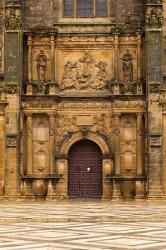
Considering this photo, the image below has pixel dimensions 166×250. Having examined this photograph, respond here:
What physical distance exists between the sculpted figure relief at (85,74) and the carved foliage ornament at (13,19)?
3.57 m

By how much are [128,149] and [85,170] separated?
2.70 m

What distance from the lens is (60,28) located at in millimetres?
37969

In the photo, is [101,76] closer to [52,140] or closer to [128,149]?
[128,149]

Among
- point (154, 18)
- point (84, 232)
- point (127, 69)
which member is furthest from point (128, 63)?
point (84, 232)

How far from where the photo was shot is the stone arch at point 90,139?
37031 mm

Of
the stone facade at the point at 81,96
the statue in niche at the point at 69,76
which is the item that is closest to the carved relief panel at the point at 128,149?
the stone facade at the point at 81,96

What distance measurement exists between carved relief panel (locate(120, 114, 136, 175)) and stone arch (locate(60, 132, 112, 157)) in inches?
32.5

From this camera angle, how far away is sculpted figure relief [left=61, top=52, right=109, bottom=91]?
37.8 meters

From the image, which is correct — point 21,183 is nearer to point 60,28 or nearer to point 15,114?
point 15,114

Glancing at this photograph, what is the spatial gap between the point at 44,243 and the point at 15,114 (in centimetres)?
2313

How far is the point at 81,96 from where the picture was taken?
37.3m

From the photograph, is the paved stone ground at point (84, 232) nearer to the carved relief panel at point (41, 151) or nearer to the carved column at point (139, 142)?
the carved column at point (139, 142)

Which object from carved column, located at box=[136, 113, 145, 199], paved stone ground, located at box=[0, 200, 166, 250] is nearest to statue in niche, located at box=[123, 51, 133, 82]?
carved column, located at box=[136, 113, 145, 199]

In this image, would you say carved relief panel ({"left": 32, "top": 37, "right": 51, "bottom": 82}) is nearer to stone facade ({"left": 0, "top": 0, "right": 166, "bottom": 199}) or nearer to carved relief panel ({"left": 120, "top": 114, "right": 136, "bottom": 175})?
stone facade ({"left": 0, "top": 0, "right": 166, "bottom": 199})
